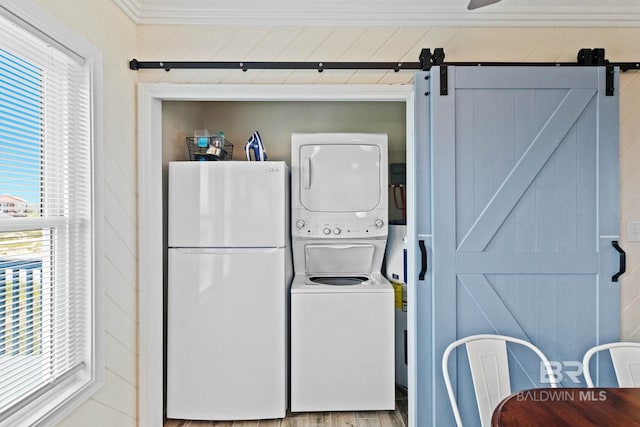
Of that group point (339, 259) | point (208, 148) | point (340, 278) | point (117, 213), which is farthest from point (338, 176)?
point (117, 213)

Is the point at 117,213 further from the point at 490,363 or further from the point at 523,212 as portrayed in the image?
the point at 523,212

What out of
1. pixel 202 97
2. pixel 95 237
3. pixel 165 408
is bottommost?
pixel 165 408

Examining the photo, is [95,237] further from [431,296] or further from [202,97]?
[431,296]

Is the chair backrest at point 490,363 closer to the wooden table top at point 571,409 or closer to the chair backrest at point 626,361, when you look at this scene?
the chair backrest at point 626,361

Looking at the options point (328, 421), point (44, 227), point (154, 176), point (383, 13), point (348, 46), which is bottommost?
point (328, 421)

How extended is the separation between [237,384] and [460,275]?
4.82 feet

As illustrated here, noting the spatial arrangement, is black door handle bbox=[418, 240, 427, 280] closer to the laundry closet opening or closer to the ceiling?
the laundry closet opening

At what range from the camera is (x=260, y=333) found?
7.99 feet

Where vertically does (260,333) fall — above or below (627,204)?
below

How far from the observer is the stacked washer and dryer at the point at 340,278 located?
253 cm

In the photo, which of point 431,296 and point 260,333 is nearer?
point 431,296

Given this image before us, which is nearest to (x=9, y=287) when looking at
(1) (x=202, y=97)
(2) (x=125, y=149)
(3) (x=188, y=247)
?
(2) (x=125, y=149)

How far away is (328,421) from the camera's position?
2547 millimetres

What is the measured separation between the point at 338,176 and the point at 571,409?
1.90m
